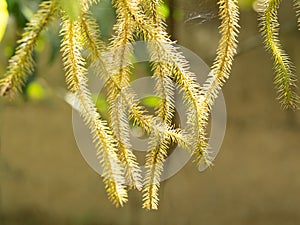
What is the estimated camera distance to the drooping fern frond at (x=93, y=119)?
0.62 meters

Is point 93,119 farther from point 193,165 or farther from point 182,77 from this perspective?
point 193,165

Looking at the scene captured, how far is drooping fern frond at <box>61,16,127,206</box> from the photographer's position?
2.05 feet

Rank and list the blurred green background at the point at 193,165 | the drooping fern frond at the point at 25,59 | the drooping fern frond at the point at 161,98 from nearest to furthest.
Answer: the drooping fern frond at the point at 25,59 < the drooping fern frond at the point at 161,98 < the blurred green background at the point at 193,165

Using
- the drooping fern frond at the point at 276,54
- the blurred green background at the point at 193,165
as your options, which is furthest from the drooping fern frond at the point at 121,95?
the blurred green background at the point at 193,165

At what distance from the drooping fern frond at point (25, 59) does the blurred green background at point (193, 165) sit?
5.06 ft

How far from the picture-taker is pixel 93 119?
0.63m

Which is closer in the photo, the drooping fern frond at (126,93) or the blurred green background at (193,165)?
the drooping fern frond at (126,93)

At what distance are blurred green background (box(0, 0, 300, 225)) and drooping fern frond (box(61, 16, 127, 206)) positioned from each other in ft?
4.87

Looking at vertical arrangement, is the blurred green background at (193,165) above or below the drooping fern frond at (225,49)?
above

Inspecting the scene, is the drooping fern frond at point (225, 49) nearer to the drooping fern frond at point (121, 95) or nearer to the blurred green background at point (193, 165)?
the drooping fern frond at point (121, 95)

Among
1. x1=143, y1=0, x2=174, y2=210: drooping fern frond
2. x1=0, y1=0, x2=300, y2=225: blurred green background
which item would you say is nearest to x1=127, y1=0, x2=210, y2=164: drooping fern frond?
x1=143, y1=0, x2=174, y2=210: drooping fern frond

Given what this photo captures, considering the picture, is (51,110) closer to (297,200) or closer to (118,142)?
(297,200)

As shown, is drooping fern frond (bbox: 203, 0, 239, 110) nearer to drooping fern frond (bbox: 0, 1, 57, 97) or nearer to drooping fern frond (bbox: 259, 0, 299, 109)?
drooping fern frond (bbox: 259, 0, 299, 109)

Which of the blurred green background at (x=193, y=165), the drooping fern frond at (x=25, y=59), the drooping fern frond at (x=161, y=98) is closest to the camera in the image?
the drooping fern frond at (x=25, y=59)
